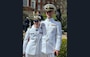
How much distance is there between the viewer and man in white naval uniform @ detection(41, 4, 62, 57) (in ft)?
81.0

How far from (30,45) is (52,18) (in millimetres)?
575

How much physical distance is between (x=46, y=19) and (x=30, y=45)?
1.65ft

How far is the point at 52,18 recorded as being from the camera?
24797mm

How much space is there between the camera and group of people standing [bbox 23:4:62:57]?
81.1 ft

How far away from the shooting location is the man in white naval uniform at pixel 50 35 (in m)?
24.7

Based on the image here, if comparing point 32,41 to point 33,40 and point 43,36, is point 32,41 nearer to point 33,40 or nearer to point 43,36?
point 33,40

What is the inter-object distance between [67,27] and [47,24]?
13.2 inches

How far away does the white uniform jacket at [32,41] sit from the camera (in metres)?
24.8

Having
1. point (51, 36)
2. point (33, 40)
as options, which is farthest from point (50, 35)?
point (33, 40)

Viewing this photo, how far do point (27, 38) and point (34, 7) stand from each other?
0.72m

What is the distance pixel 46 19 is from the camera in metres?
24.8

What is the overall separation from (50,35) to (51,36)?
0.03 meters

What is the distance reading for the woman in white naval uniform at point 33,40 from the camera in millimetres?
24766

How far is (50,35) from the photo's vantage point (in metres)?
24.8
